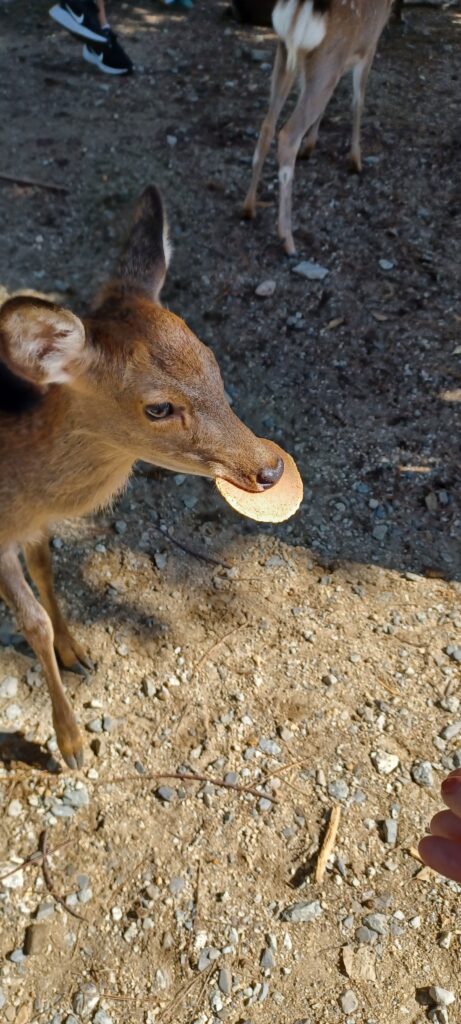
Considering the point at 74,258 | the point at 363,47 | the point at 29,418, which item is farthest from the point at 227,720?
the point at 363,47

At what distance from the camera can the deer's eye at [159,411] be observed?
2.25m

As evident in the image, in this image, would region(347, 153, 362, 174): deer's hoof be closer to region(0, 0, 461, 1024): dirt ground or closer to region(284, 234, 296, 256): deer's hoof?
region(0, 0, 461, 1024): dirt ground

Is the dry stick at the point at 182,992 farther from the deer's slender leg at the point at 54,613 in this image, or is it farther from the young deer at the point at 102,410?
the deer's slender leg at the point at 54,613

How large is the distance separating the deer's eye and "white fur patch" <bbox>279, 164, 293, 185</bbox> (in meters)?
3.12

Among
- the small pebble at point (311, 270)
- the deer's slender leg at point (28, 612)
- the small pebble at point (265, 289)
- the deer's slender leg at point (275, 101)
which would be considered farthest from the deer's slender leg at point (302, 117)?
the deer's slender leg at point (28, 612)

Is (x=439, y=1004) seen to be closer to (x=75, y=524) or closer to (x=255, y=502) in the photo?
(x=255, y=502)

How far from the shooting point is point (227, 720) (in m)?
3.03

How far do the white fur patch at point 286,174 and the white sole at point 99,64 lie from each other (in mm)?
2463

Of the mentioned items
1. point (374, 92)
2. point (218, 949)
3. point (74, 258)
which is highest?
point (374, 92)

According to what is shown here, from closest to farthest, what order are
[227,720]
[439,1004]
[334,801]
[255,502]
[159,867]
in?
[255,502], [439,1004], [159,867], [334,801], [227,720]

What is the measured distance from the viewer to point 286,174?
16.0 ft

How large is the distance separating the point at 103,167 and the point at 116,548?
3196 millimetres

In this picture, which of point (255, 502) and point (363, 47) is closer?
point (255, 502)

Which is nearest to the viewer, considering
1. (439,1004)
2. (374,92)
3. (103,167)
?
(439,1004)
